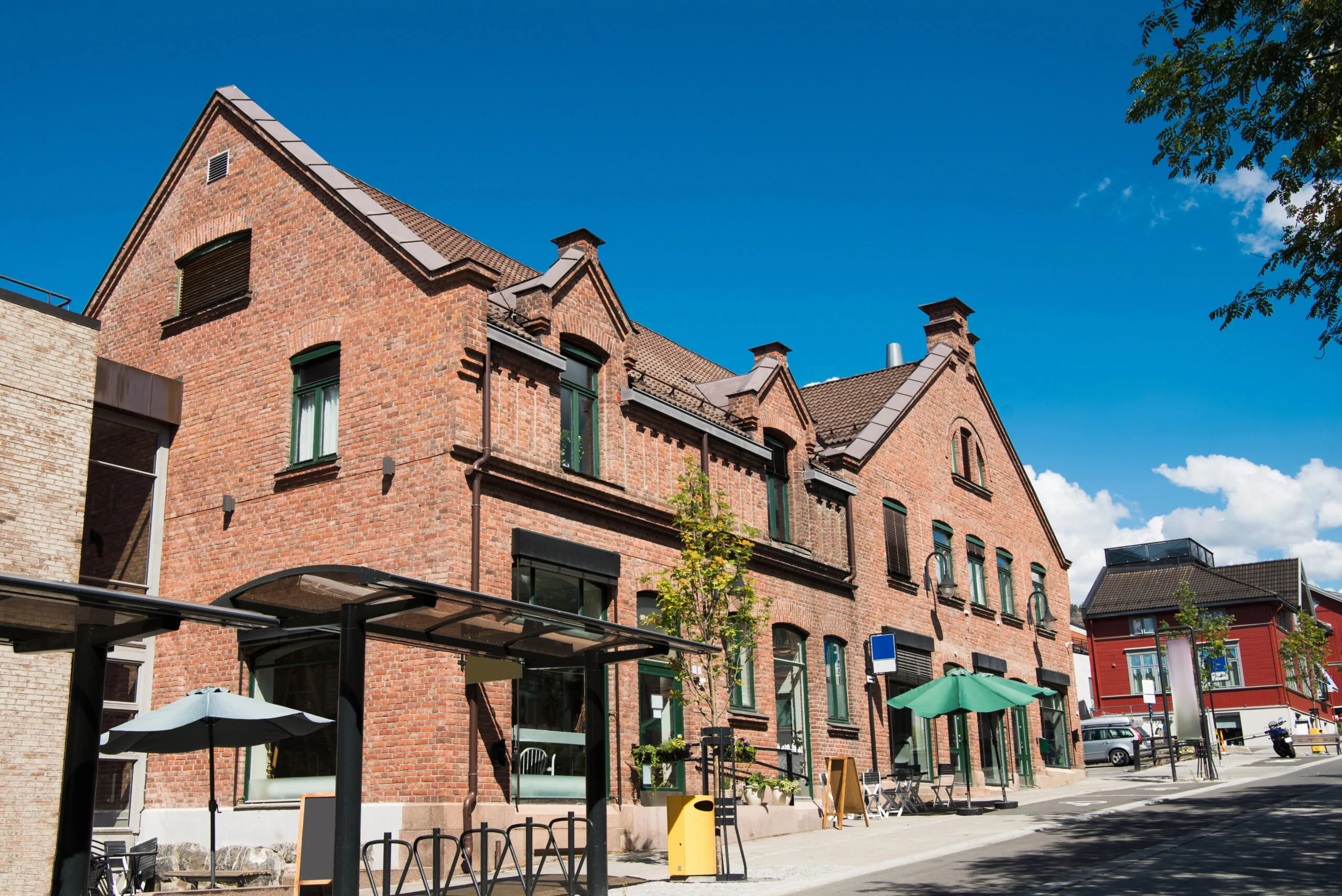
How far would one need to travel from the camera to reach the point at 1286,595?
64188 mm

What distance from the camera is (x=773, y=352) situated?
23453 millimetres

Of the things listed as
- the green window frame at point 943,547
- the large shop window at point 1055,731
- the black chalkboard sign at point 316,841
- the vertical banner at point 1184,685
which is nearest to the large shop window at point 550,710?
the black chalkboard sign at point 316,841

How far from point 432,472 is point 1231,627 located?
56.2m

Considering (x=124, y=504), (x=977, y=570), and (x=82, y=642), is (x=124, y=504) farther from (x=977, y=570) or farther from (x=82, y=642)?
(x=977, y=570)

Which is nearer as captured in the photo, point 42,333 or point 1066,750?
point 42,333

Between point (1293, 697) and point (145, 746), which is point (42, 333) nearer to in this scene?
point (145, 746)

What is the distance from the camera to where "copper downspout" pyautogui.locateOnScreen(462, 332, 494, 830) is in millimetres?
14625

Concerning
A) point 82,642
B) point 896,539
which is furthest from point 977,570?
point 82,642

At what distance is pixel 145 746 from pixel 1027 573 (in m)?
24.8

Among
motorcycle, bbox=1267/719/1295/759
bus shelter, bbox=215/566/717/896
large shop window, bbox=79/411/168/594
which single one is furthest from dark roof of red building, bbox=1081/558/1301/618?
bus shelter, bbox=215/566/717/896

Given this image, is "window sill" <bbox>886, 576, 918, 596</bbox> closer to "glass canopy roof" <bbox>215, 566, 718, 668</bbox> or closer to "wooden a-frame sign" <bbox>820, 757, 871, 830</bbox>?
"wooden a-frame sign" <bbox>820, 757, 871, 830</bbox>

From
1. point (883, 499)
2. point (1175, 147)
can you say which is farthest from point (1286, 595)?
point (1175, 147)

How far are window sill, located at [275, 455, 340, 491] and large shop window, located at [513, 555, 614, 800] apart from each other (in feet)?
9.55

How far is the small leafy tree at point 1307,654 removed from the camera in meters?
55.6
